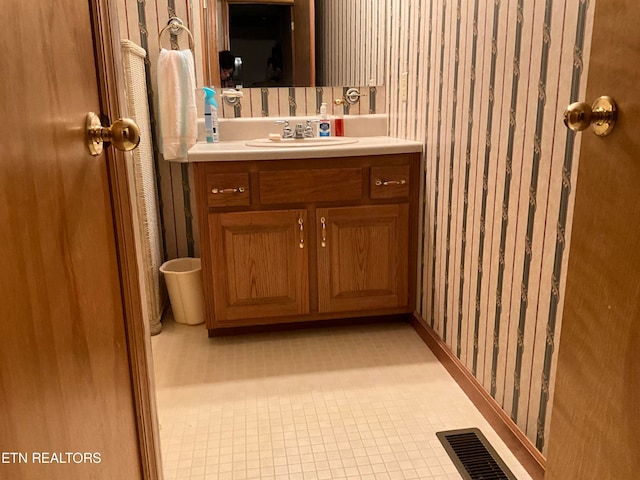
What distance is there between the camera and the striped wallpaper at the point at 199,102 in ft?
8.21

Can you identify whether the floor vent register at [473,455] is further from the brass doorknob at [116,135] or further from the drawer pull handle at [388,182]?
the brass doorknob at [116,135]

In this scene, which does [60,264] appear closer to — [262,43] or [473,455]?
[473,455]

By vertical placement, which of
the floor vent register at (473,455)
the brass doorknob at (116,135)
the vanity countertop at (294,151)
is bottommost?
the floor vent register at (473,455)

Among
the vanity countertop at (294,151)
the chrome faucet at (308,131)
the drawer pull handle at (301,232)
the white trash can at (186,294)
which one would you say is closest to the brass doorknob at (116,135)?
the vanity countertop at (294,151)

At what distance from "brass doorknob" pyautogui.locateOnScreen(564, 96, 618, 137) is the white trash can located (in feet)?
6.43

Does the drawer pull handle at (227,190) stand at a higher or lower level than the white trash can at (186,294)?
higher

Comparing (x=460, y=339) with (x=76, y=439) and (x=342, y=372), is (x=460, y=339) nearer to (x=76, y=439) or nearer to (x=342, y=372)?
(x=342, y=372)

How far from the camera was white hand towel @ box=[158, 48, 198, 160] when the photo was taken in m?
2.40

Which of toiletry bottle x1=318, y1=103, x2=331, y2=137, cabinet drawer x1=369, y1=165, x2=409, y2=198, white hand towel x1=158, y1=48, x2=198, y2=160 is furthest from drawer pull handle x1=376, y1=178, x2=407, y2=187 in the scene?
white hand towel x1=158, y1=48, x2=198, y2=160

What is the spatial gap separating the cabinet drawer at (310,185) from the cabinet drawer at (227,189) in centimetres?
7

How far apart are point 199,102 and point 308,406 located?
1.57 m

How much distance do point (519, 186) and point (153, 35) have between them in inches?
74.5

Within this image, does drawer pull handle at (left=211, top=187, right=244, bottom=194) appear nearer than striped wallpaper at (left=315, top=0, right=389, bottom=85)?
Yes

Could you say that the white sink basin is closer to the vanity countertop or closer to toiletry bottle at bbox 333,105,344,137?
the vanity countertop
